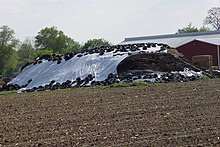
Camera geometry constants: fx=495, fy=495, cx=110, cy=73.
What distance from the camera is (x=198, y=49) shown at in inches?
2191

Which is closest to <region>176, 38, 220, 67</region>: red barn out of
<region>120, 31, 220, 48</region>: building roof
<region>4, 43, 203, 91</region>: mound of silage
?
<region>120, 31, 220, 48</region>: building roof

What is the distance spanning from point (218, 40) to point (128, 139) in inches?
1903

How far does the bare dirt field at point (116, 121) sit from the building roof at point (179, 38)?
3932cm

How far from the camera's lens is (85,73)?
31.3 metres

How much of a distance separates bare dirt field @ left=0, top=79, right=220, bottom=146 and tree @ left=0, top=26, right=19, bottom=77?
68391 millimetres

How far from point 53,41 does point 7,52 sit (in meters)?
12.3

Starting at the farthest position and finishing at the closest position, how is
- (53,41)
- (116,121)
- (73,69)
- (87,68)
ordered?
(53,41)
(73,69)
(87,68)
(116,121)

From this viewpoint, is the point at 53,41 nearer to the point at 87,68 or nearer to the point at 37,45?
the point at 37,45

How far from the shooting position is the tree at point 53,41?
95.1 metres

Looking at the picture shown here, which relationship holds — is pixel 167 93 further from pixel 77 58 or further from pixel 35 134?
pixel 77 58

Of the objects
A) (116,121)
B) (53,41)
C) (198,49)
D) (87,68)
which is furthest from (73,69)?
(53,41)

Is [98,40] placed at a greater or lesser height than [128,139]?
greater

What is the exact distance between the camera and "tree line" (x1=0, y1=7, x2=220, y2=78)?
86.0 meters

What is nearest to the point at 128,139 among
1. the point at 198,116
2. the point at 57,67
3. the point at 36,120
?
the point at 198,116
